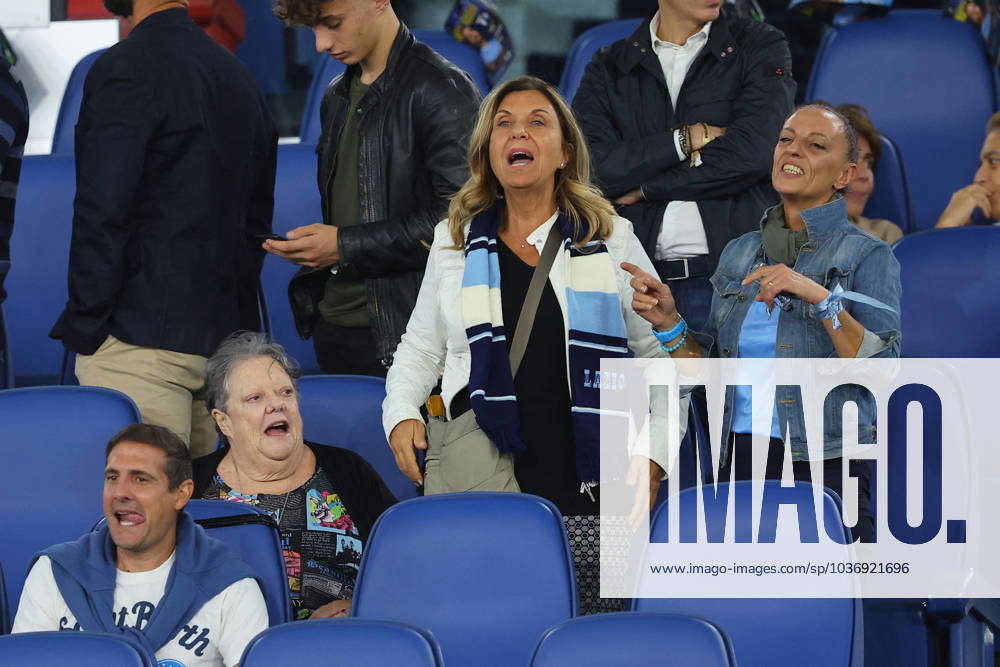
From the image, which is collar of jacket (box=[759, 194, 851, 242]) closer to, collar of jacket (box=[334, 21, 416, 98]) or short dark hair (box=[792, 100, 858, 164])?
short dark hair (box=[792, 100, 858, 164])

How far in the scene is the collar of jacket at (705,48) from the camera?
12.1ft

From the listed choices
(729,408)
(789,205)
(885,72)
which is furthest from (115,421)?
(885,72)

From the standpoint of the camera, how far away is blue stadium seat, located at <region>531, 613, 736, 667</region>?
2172 millimetres

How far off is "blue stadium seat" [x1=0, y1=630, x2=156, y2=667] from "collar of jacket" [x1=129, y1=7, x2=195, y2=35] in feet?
5.24

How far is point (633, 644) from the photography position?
2182 mm

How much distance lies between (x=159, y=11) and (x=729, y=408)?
5.07 feet

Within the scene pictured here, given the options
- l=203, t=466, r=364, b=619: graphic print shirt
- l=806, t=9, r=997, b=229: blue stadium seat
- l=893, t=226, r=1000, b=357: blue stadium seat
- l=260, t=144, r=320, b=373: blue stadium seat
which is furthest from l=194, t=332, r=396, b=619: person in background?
l=806, t=9, r=997, b=229: blue stadium seat

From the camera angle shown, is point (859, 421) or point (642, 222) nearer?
point (859, 421)

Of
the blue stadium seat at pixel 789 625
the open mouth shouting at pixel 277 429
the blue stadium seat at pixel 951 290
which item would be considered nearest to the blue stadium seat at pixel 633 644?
the blue stadium seat at pixel 789 625

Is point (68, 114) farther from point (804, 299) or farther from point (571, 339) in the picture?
point (804, 299)

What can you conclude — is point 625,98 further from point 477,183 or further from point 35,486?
point 35,486

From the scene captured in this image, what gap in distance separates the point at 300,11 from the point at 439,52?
1796 millimetres

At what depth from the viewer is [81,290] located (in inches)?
124

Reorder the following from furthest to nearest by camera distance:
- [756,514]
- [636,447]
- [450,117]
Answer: [450,117], [636,447], [756,514]
